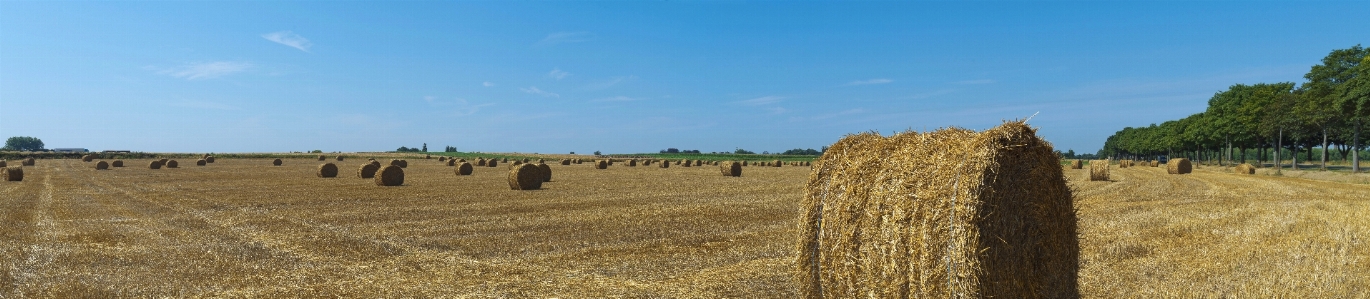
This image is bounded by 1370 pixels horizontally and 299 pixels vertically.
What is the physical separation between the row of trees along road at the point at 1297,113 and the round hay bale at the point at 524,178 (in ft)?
135

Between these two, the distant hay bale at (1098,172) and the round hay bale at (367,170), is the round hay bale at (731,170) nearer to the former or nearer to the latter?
the distant hay bale at (1098,172)

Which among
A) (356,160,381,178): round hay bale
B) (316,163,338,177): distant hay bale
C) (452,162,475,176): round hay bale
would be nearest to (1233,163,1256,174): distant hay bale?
(452,162,475,176): round hay bale

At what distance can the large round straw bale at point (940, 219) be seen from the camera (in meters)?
6.00

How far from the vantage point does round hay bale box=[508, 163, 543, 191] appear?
2527cm

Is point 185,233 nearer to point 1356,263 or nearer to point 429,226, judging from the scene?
point 429,226

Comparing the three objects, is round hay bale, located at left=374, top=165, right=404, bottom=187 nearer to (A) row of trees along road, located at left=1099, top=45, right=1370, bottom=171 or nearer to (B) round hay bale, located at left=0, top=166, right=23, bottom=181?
(B) round hay bale, located at left=0, top=166, right=23, bottom=181

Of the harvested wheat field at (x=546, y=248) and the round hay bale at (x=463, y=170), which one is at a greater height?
the round hay bale at (x=463, y=170)

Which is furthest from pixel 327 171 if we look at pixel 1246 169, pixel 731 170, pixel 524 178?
pixel 1246 169

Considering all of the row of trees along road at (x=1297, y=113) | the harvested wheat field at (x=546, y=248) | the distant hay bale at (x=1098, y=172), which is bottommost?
the harvested wheat field at (x=546, y=248)

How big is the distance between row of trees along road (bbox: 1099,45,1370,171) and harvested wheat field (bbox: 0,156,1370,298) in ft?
99.0

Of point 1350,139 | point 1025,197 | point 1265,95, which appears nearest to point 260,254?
point 1025,197

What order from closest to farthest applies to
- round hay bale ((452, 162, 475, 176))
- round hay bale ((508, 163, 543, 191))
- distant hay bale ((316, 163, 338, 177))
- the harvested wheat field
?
1. the harvested wheat field
2. round hay bale ((508, 163, 543, 191))
3. distant hay bale ((316, 163, 338, 177))
4. round hay bale ((452, 162, 475, 176))

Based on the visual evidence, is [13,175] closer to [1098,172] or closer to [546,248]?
[546,248]

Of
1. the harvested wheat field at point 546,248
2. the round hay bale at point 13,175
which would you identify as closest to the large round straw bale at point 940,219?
the harvested wheat field at point 546,248
